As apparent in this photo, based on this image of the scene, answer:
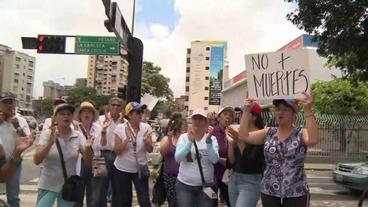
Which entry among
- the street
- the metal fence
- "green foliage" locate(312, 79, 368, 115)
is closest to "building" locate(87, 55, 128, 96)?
"green foliage" locate(312, 79, 368, 115)

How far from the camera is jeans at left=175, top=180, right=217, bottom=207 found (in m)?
5.77

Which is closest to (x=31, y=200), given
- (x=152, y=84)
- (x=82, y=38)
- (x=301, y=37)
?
(x=82, y=38)

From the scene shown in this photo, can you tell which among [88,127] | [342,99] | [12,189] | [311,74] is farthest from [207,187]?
[311,74]

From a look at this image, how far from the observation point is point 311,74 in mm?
34969

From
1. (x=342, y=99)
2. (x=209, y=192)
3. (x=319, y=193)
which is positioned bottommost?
(x=319, y=193)

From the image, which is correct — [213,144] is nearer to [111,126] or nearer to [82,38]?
[111,126]

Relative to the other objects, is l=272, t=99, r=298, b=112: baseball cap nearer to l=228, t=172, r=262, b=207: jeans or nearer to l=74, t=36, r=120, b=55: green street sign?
l=228, t=172, r=262, b=207: jeans

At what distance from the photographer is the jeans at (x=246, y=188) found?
5.71m

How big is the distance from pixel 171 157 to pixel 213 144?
1124mm

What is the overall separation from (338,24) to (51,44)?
1189 centimetres

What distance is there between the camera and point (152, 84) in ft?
264

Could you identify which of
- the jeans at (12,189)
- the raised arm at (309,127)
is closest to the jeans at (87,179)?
the jeans at (12,189)

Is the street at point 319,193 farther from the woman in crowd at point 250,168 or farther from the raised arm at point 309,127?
the raised arm at point 309,127

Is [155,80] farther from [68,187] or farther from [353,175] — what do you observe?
[68,187]
